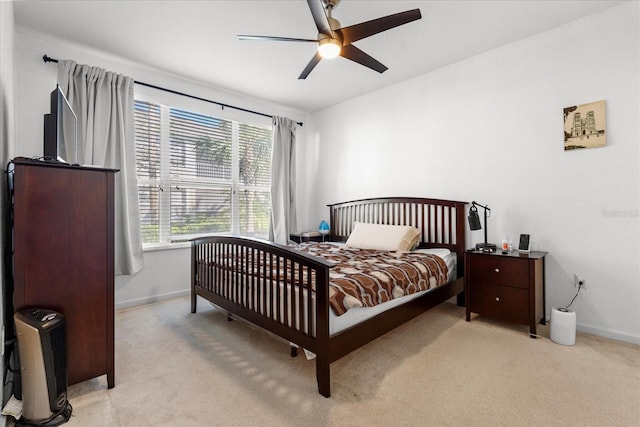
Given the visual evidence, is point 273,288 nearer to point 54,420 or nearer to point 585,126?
point 54,420

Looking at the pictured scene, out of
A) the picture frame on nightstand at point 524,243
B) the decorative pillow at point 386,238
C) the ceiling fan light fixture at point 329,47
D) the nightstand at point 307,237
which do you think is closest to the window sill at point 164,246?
the nightstand at point 307,237

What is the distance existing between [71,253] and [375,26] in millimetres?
2305

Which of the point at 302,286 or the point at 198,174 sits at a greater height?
the point at 198,174

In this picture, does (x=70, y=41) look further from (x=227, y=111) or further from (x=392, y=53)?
(x=392, y=53)

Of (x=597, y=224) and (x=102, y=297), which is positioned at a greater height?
(x=597, y=224)

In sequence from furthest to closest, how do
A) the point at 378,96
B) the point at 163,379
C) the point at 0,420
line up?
the point at 378,96, the point at 163,379, the point at 0,420

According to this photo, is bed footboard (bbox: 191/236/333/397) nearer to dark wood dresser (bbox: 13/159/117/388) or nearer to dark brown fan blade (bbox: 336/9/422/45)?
dark wood dresser (bbox: 13/159/117/388)

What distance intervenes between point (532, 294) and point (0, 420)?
3.37m

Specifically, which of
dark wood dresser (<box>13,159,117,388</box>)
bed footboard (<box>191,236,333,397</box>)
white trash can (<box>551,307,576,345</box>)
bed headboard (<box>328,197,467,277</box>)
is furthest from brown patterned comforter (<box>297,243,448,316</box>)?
dark wood dresser (<box>13,159,117,388</box>)

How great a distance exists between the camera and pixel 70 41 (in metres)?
2.87

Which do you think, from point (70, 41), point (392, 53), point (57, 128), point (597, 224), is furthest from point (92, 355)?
point (597, 224)

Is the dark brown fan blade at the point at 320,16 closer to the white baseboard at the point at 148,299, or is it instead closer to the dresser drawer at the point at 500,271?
the dresser drawer at the point at 500,271

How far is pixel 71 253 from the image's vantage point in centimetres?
165

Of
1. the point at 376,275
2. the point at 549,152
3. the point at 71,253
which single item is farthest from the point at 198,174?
the point at 549,152
